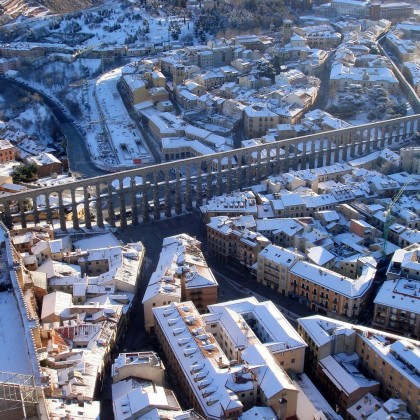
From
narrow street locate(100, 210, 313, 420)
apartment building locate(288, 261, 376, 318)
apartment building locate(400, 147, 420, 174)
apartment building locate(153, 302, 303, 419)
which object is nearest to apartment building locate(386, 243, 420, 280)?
apartment building locate(288, 261, 376, 318)

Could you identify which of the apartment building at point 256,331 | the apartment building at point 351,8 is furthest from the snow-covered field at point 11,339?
the apartment building at point 351,8

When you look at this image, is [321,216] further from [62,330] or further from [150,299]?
[62,330]

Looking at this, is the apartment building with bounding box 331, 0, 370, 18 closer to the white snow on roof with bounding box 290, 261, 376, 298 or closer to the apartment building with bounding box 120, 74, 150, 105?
the apartment building with bounding box 120, 74, 150, 105

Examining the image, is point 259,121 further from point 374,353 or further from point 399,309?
point 374,353

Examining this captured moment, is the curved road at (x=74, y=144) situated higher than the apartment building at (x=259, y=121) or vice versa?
the apartment building at (x=259, y=121)

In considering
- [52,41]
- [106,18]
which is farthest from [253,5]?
[52,41]

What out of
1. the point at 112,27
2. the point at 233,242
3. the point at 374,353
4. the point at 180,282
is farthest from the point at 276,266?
the point at 112,27

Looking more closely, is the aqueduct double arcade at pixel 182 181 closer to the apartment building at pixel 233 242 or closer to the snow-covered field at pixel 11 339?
the apartment building at pixel 233 242
